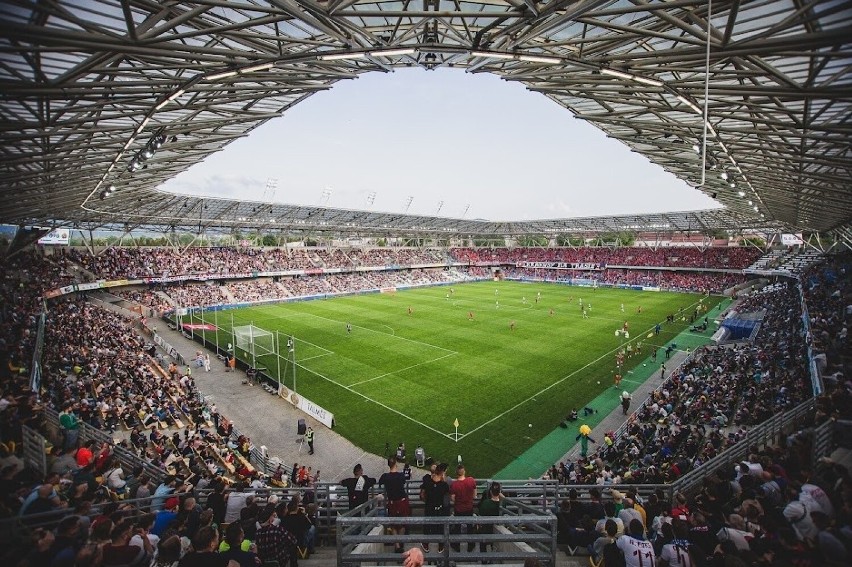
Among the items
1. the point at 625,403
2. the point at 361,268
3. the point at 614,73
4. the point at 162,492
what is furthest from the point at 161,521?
the point at 361,268

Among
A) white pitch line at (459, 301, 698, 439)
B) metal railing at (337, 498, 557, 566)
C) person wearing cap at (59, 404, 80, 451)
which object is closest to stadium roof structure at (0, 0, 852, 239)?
metal railing at (337, 498, 557, 566)

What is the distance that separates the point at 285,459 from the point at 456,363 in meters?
13.8

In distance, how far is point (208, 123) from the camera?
48.1 ft

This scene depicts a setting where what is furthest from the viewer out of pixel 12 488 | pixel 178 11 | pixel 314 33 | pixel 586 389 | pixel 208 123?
pixel 586 389

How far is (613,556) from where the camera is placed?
190 inches

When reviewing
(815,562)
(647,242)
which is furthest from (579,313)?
(647,242)

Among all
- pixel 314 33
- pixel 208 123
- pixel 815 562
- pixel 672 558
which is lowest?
pixel 672 558

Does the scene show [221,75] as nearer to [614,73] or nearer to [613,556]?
[614,73]

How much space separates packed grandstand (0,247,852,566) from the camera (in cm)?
526

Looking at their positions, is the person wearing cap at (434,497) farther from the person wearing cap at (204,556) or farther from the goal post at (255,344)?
the goal post at (255,344)

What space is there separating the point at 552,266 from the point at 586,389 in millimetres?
61251

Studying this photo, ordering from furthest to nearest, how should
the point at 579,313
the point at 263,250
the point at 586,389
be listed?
the point at 263,250 → the point at 579,313 → the point at 586,389

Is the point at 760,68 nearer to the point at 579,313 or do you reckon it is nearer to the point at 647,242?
the point at 579,313

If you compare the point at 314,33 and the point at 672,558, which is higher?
the point at 314,33
